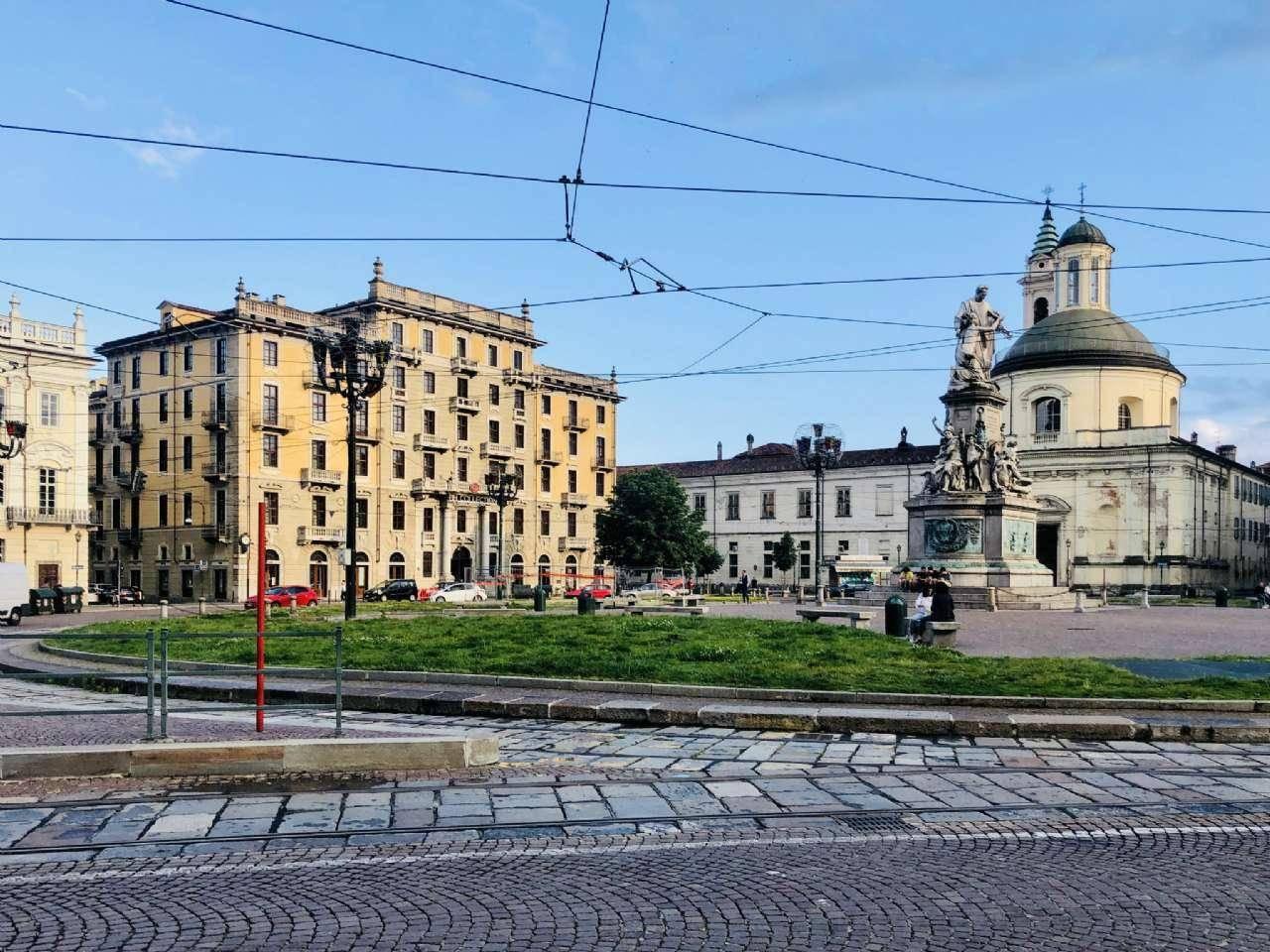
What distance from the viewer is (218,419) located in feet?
194

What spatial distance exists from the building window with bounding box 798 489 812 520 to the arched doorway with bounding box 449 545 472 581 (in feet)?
103

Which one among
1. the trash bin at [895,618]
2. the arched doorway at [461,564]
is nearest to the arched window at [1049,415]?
the arched doorway at [461,564]

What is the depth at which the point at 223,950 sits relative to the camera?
16.6ft

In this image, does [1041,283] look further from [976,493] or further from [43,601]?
[43,601]

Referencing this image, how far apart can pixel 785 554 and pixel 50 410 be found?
5118cm

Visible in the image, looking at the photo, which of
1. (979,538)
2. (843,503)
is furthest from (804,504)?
(979,538)

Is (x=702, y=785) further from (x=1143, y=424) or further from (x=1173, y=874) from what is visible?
(x=1143, y=424)

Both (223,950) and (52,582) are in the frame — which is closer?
(223,950)

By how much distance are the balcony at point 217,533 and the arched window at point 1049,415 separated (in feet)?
167

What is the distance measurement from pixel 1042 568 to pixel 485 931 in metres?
34.9

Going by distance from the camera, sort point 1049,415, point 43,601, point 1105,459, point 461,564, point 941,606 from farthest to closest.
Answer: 1. point 1049,415
2. point 1105,459
3. point 461,564
4. point 43,601
5. point 941,606

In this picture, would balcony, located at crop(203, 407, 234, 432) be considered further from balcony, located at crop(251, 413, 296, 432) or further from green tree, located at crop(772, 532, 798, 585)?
green tree, located at crop(772, 532, 798, 585)

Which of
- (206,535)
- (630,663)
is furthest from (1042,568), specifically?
(206,535)

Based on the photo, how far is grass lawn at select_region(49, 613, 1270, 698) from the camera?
1405 centimetres
